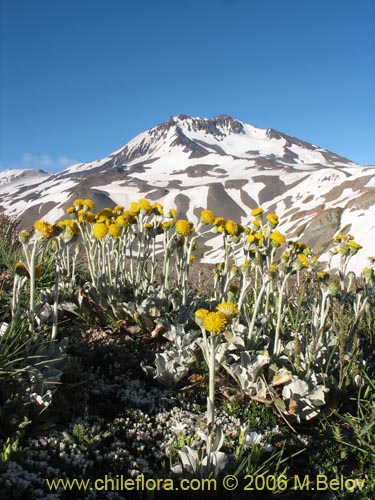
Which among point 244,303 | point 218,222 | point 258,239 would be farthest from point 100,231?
point 244,303

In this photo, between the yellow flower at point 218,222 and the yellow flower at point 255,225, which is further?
the yellow flower at point 255,225

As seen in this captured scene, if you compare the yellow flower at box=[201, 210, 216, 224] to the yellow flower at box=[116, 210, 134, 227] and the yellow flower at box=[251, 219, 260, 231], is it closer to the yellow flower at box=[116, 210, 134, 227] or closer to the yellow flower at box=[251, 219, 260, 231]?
the yellow flower at box=[251, 219, 260, 231]

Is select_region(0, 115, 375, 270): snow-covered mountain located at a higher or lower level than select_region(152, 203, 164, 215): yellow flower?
higher

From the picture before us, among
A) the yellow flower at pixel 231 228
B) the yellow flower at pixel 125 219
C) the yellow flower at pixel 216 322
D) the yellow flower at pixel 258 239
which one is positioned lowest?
the yellow flower at pixel 216 322

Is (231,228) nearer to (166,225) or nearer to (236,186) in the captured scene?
(166,225)

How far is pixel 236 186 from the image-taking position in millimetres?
83875

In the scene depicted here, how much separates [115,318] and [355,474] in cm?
267

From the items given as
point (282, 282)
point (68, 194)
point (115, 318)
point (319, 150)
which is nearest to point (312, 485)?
point (282, 282)

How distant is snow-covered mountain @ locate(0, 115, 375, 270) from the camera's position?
2688 centimetres

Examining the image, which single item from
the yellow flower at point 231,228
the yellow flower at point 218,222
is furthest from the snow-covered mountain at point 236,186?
the yellow flower at point 218,222

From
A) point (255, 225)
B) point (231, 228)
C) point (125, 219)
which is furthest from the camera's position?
point (255, 225)

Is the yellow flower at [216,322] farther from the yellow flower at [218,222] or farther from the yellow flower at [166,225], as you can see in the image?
the yellow flower at [166,225]

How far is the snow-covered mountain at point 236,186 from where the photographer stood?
26875 millimetres

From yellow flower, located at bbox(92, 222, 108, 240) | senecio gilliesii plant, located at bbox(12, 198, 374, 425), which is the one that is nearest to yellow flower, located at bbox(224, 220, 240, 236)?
senecio gilliesii plant, located at bbox(12, 198, 374, 425)
